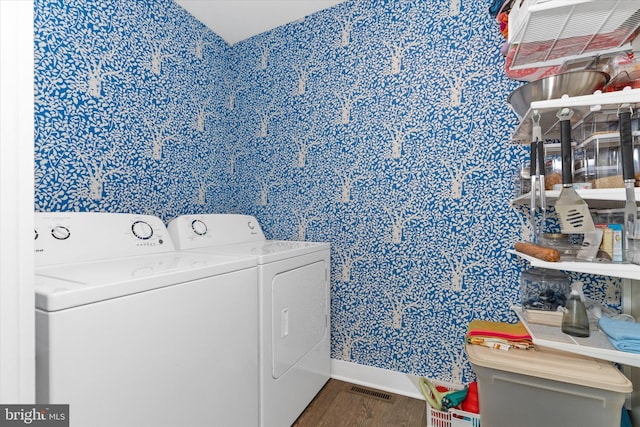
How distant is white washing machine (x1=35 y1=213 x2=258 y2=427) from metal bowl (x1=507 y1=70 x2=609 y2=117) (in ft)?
4.34

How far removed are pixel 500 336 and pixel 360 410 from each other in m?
0.85

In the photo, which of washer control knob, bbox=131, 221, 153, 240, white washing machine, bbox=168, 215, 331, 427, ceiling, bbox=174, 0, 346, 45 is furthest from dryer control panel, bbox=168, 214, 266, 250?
ceiling, bbox=174, 0, 346, 45

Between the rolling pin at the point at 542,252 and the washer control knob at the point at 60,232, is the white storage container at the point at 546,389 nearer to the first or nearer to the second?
the rolling pin at the point at 542,252

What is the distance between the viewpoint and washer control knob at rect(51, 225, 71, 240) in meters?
1.17

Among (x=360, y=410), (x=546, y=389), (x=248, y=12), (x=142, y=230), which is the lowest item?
(x=360, y=410)

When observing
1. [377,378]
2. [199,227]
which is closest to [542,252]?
[377,378]

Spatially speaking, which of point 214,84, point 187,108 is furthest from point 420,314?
point 214,84

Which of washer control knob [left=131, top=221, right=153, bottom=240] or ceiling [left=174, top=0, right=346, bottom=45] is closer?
washer control knob [left=131, top=221, right=153, bottom=240]

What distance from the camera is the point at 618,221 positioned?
1204 millimetres

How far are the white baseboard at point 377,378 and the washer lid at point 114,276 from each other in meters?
1.13

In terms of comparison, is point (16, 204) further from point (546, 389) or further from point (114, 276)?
point (546, 389)

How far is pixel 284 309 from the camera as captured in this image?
57.7 inches

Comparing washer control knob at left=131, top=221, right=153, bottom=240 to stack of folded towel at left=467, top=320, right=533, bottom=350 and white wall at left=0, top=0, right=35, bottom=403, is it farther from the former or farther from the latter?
stack of folded towel at left=467, top=320, right=533, bottom=350

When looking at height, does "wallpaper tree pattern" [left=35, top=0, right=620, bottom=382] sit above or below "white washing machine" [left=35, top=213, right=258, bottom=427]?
above
